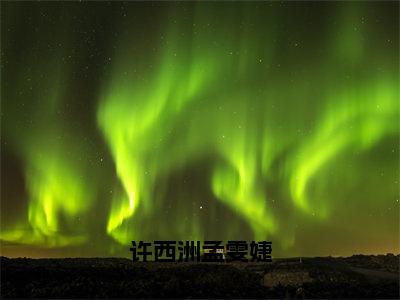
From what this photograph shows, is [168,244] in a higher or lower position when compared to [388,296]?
higher

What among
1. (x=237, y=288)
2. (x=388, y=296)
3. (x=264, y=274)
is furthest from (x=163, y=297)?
(x=388, y=296)

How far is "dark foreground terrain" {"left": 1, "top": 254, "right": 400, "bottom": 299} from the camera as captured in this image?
48.8 m

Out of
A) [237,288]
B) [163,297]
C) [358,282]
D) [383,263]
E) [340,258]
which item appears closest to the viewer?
[163,297]

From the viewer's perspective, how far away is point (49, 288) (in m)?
49.6

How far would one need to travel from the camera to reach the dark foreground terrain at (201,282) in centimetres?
4884

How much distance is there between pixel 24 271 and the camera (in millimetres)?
56469

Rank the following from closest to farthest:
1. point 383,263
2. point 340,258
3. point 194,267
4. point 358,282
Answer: point 358,282 < point 194,267 < point 383,263 < point 340,258

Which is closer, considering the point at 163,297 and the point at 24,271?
the point at 163,297

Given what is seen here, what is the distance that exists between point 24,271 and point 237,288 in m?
22.1

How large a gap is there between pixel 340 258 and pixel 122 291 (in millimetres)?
40469

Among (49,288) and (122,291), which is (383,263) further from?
(49,288)

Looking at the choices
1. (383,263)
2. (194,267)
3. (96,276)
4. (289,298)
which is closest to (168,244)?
(194,267)

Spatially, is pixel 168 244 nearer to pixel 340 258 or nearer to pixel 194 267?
pixel 194 267

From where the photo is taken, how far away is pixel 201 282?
174 ft
